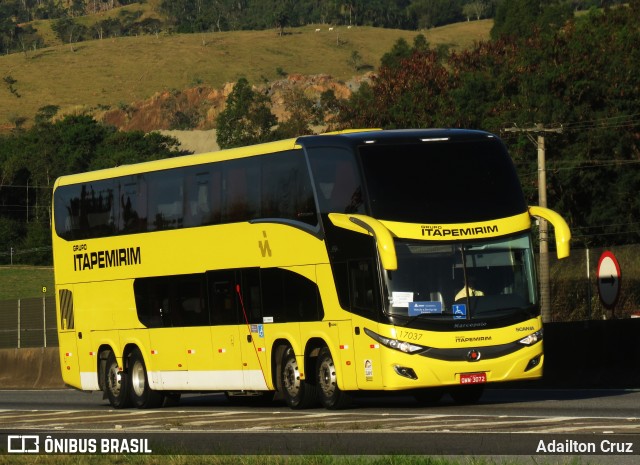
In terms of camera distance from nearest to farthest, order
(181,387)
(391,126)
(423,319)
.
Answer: (423,319) < (181,387) < (391,126)

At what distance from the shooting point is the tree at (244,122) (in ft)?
468

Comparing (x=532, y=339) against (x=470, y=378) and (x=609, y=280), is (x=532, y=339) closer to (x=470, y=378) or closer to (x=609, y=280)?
(x=470, y=378)

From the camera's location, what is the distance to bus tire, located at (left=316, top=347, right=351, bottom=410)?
2406 cm

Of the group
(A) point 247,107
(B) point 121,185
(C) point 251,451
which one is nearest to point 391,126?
(A) point 247,107

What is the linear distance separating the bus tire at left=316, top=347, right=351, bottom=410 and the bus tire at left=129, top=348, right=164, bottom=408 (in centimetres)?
518

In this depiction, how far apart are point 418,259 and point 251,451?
7.07m

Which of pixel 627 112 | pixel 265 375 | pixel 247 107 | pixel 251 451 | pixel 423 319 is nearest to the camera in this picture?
pixel 251 451

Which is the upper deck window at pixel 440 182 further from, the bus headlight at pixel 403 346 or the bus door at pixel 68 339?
the bus door at pixel 68 339

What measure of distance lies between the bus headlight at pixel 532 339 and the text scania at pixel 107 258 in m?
8.24

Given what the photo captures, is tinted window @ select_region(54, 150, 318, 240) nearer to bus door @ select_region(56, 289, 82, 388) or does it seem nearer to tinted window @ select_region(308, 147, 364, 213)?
tinted window @ select_region(308, 147, 364, 213)

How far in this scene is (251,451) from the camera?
16.5m

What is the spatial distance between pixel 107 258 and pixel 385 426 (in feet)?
37.4

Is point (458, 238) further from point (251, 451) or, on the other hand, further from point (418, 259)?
point (251, 451)

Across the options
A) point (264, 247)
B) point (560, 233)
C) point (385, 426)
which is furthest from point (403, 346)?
point (264, 247)
